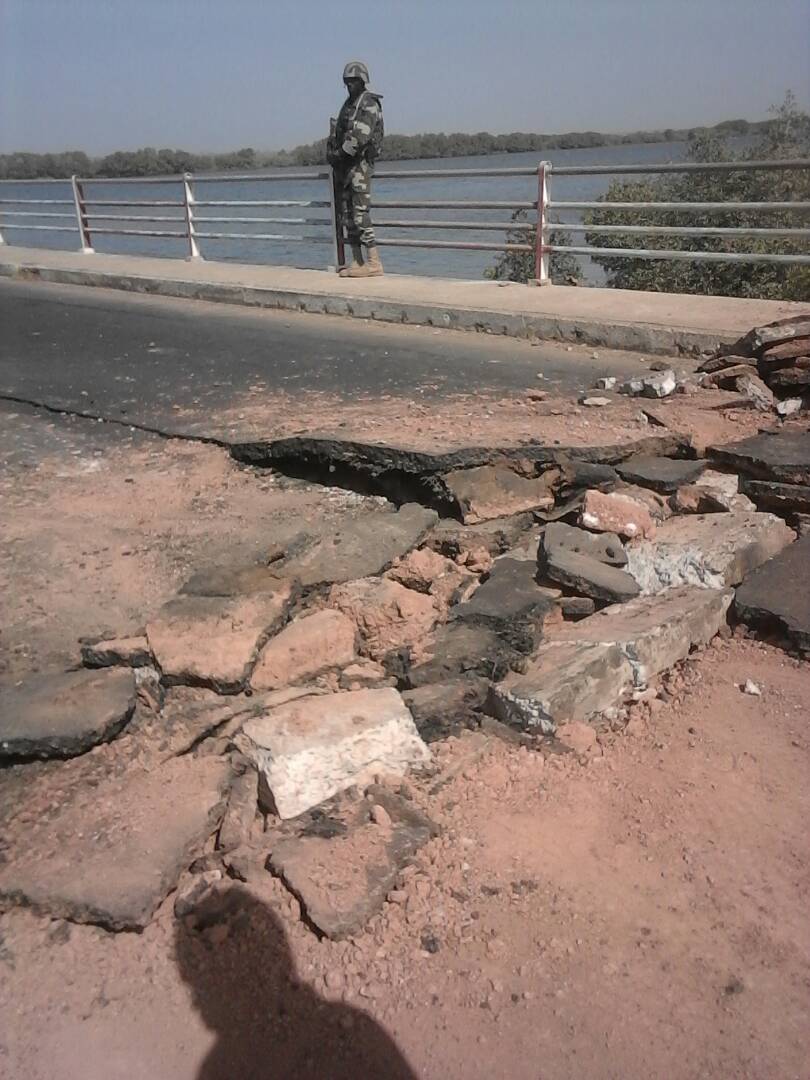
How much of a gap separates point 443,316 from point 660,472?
4565 millimetres

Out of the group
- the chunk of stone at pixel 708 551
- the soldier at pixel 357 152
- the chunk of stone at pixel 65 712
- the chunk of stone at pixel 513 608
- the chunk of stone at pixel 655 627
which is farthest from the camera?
the soldier at pixel 357 152

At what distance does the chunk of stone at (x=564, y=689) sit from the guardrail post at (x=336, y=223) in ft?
29.7

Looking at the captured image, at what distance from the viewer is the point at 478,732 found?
2.91 m

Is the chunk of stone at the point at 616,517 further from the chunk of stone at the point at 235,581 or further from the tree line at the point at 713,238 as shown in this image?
the tree line at the point at 713,238

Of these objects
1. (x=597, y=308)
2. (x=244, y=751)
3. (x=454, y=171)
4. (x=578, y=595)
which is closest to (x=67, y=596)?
(x=244, y=751)

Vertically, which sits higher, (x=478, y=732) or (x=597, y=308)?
(x=597, y=308)

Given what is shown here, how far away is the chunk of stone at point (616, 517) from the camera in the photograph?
156 inches

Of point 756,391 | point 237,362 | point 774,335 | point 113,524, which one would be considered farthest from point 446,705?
point 237,362

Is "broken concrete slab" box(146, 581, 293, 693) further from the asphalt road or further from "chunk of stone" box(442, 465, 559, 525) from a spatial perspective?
the asphalt road

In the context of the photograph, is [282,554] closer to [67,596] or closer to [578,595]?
[67,596]

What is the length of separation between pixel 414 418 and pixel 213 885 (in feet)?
11.3

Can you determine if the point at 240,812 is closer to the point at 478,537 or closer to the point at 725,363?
the point at 478,537

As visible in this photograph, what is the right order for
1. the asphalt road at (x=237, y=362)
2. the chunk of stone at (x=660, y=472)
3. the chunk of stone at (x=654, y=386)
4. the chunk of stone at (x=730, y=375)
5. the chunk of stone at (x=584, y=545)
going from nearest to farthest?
the chunk of stone at (x=584, y=545)
the chunk of stone at (x=660, y=472)
the chunk of stone at (x=730, y=375)
the chunk of stone at (x=654, y=386)
the asphalt road at (x=237, y=362)

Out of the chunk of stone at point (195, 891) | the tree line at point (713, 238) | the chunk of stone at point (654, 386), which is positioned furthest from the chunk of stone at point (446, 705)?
the tree line at point (713, 238)
